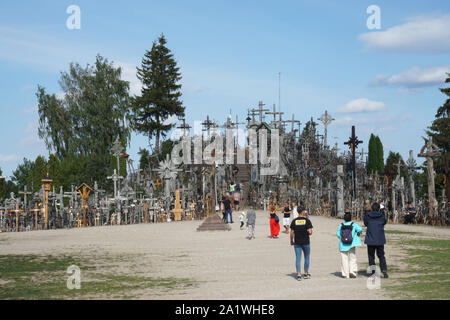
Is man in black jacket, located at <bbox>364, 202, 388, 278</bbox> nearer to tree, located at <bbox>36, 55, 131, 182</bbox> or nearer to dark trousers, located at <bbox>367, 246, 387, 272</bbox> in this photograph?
dark trousers, located at <bbox>367, 246, 387, 272</bbox>

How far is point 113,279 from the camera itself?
1309cm

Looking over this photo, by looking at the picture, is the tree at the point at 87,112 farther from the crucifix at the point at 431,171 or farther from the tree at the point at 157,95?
the crucifix at the point at 431,171

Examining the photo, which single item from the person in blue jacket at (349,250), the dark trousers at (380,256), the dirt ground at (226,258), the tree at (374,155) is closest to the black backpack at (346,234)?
the person in blue jacket at (349,250)

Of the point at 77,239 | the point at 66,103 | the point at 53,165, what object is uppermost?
the point at 66,103

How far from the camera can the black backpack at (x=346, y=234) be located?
12.9 meters

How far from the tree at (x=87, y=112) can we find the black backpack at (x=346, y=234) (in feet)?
157

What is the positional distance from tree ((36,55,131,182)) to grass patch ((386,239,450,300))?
143ft

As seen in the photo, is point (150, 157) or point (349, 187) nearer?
point (349, 187)

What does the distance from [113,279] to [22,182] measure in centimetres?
5639

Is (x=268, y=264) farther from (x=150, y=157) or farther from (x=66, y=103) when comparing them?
(x=66, y=103)

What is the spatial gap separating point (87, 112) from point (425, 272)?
166ft

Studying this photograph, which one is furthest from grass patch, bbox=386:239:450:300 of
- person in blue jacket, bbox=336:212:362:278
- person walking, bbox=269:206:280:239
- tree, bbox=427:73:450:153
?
tree, bbox=427:73:450:153

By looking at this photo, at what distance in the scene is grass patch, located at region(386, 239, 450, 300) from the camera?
10.5 m
